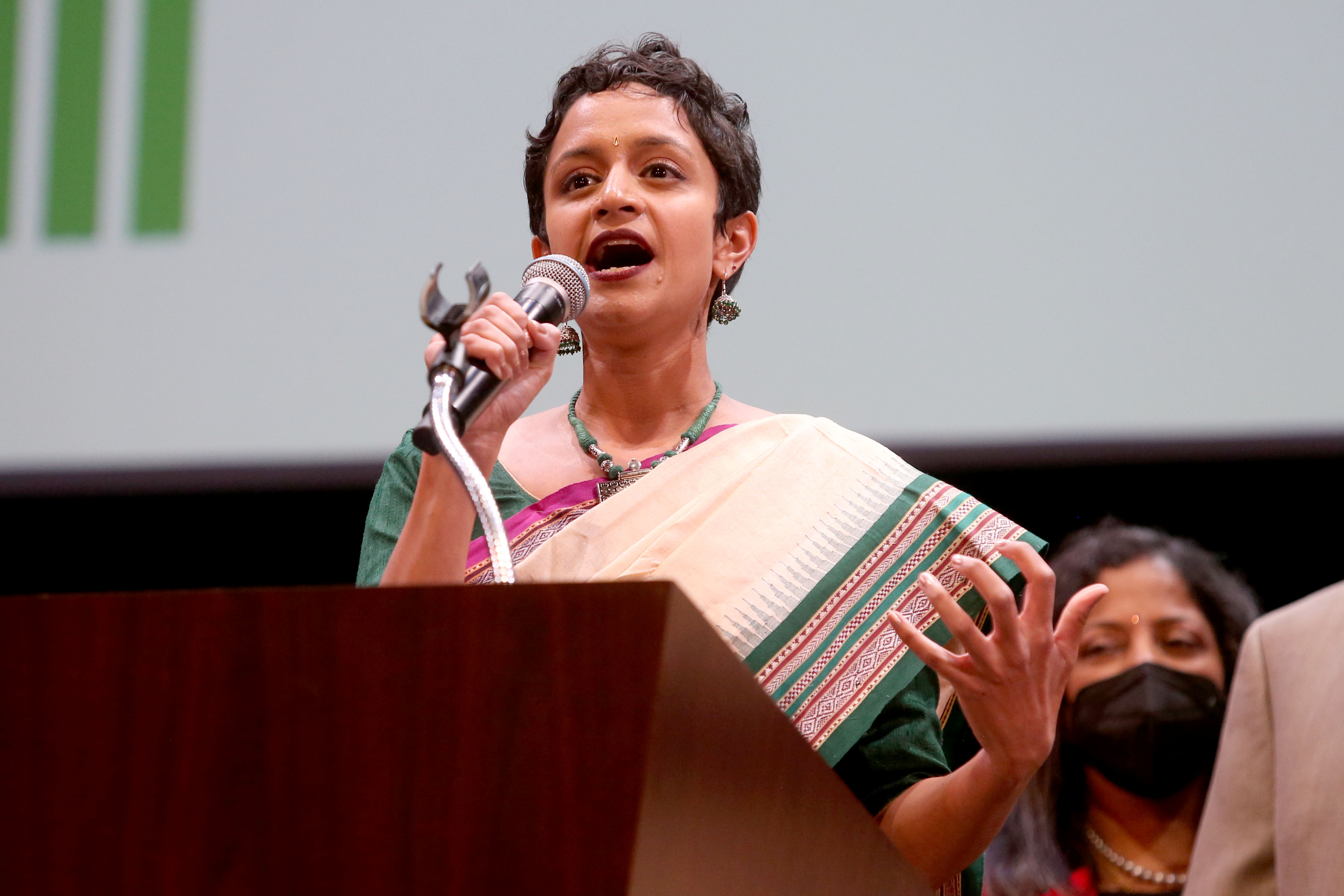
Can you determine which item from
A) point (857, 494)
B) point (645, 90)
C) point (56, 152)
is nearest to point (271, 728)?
point (857, 494)

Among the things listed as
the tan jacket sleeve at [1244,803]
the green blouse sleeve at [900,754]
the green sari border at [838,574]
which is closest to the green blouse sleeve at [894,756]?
the green blouse sleeve at [900,754]

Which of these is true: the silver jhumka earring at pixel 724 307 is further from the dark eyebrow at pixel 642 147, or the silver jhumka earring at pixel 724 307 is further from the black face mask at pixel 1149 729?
the black face mask at pixel 1149 729

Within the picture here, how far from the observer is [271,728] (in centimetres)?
74

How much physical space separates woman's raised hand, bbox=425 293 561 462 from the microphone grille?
A: 0.03 meters

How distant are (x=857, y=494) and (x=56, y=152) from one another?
1593 millimetres

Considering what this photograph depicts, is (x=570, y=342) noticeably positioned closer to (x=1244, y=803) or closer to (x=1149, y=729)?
(x=1244, y=803)

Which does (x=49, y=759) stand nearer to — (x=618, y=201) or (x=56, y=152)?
(x=618, y=201)

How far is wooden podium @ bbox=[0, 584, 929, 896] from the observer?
0.71 metres

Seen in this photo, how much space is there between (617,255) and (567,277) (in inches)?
11.2

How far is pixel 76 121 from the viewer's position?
2381 millimetres

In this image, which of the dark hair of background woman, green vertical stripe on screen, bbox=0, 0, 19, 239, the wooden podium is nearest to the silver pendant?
the wooden podium

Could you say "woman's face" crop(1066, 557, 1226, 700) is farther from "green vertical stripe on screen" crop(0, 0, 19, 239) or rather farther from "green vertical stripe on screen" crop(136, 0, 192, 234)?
"green vertical stripe on screen" crop(0, 0, 19, 239)

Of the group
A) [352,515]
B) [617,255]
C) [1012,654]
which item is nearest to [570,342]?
[617,255]

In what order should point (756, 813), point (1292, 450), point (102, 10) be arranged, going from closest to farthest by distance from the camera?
1. point (756, 813)
2. point (1292, 450)
3. point (102, 10)
